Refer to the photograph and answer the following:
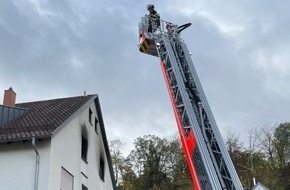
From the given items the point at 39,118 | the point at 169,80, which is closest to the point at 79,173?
the point at 39,118

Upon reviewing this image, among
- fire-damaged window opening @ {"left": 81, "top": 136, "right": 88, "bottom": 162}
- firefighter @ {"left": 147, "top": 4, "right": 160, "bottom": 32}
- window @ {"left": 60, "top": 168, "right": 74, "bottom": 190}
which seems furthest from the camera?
fire-damaged window opening @ {"left": 81, "top": 136, "right": 88, "bottom": 162}

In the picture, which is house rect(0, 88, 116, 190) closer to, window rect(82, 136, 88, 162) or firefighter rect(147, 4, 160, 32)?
window rect(82, 136, 88, 162)

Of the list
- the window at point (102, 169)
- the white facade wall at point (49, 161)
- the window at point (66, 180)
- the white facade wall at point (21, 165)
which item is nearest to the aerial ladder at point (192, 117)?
the white facade wall at point (49, 161)

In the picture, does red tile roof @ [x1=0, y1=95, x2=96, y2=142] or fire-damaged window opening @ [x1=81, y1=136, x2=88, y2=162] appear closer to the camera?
red tile roof @ [x1=0, y1=95, x2=96, y2=142]

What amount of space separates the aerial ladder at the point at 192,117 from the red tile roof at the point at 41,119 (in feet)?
12.8

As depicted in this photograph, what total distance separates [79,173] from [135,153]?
3477 centimetres

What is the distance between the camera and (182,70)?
1237 cm

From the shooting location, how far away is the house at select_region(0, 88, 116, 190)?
11.6 m

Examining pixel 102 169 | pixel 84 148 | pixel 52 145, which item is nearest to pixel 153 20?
pixel 84 148

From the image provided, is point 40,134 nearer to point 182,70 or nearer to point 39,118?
point 39,118

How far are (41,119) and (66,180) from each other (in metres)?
2.32

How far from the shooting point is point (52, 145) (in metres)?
11.9

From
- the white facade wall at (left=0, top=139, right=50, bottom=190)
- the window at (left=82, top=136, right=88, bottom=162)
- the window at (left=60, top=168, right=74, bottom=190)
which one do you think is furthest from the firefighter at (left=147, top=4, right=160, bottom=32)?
the window at (left=60, top=168, right=74, bottom=190)

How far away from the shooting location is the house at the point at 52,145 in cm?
1158
